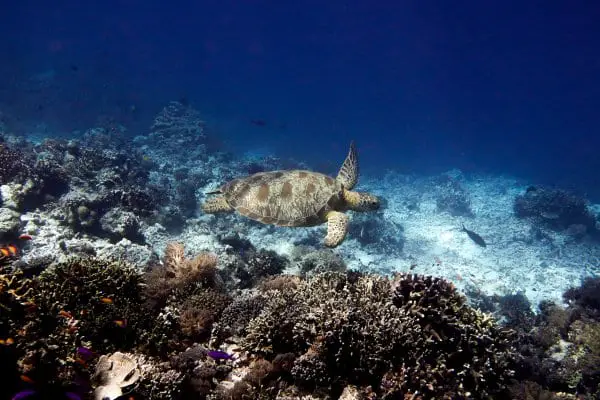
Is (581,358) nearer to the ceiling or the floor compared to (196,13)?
nearer to the floor

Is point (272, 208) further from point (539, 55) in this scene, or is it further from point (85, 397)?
point (539, 55)

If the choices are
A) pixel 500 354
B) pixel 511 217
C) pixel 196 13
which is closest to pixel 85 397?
pixel 500 354

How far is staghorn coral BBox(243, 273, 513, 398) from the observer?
3.62m

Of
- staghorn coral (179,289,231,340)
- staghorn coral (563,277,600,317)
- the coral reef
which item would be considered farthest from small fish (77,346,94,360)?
the coral reef

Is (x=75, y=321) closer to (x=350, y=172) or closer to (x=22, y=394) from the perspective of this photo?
(x=22, y=394)

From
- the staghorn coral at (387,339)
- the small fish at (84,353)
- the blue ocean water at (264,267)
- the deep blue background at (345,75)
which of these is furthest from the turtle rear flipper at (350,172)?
the deep blue background at (345,75)

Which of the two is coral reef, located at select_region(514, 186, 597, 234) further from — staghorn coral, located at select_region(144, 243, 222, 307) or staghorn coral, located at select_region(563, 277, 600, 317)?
staghorn coral, located at select_region(144, 243, 222, 307)

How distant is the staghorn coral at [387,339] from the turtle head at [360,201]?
3762mm

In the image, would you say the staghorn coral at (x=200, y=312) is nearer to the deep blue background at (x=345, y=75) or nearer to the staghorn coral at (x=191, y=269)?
the staghorn coral at (x=191, y=269)

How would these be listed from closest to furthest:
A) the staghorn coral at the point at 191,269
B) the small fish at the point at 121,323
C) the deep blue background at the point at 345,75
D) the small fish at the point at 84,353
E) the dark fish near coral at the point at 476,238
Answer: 1. the small fish at the point at 84,353
2. the small fish at the point at 121,323
3. the staghorn coral at the point at 191,269
4. the dark fish near coral at the point at 476,238
5. the deep blue background at the point at 345,75

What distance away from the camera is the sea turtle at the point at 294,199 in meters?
7.98

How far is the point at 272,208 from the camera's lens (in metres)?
8.06

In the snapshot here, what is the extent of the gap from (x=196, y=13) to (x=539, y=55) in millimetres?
128527

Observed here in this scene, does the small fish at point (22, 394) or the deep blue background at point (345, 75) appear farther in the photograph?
the deep blue background at point (345, 75)
